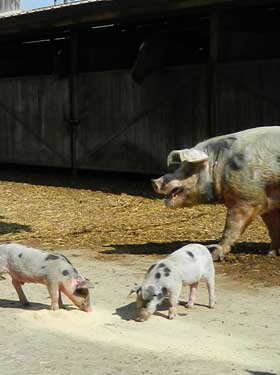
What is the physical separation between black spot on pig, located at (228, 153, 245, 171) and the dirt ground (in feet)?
3.33

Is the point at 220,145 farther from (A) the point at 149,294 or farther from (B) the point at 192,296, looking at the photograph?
(A) the point at 149,294

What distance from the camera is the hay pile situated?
9117 mm

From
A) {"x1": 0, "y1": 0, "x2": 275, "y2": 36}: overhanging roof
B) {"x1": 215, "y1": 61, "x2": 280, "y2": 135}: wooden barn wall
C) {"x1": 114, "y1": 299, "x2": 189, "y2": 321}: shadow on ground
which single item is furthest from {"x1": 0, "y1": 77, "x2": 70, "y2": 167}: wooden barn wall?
{"x1": 114, "y1": 299, "x2": 189, "y2": 321}: shadow on ground

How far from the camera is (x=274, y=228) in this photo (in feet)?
28.3

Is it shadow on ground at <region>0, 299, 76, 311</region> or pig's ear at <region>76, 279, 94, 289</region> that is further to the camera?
shadow on ground at <region>0, 299, 76, 311</region>

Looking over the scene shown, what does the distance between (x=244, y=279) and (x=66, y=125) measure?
34.6ft

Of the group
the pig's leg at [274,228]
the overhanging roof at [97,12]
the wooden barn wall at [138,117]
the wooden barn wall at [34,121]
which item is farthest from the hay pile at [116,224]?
the overhanging roof at [97,12]

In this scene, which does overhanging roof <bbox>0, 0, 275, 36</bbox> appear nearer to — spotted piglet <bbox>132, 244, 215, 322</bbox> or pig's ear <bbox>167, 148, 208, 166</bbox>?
pig's ear <bbox>167, 148, 208, 166</bbox>

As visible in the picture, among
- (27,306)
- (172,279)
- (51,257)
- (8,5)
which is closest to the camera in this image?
(172,279)

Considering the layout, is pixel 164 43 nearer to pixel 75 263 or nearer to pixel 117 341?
pixel 75 263

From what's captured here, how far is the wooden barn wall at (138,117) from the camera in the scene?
14.7 meters

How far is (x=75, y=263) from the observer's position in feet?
28.6

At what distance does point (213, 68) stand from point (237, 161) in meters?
5.95

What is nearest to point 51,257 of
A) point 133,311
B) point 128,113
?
point 133,311
